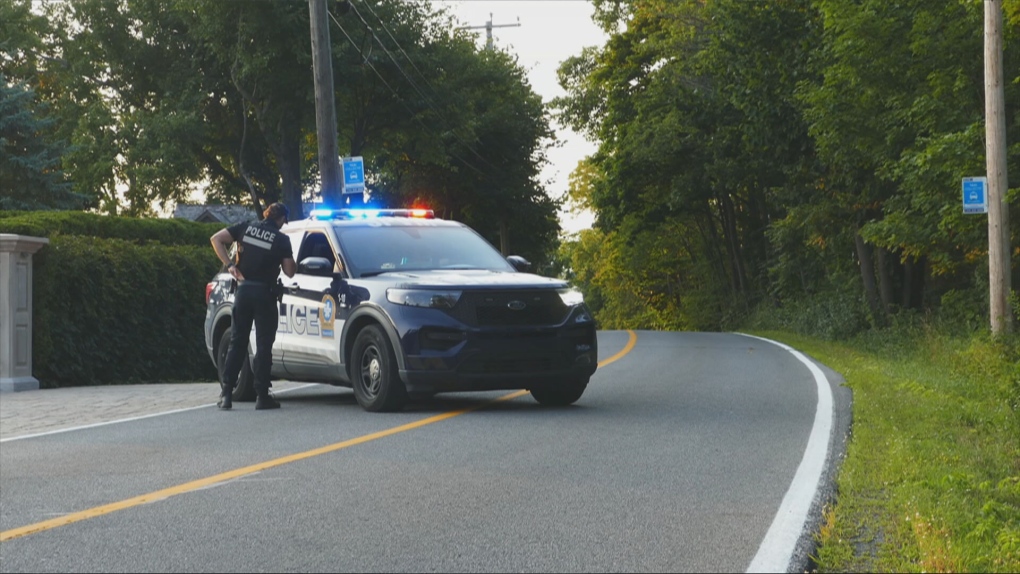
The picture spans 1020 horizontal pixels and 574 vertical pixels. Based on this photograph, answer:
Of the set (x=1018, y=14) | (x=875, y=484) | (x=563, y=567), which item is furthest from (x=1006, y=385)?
(x=563, y=567)

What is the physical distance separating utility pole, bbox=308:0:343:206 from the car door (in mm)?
8460

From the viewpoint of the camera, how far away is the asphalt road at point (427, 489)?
5.66m

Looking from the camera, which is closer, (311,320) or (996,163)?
(311,320)

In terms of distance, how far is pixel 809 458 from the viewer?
853cm

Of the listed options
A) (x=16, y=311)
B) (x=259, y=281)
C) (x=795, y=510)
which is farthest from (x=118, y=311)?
(x=795, y=510)

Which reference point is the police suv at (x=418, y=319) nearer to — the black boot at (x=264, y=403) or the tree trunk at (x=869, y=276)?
the black boot at (x=264, y=403)

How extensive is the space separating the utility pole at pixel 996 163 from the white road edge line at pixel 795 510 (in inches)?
379

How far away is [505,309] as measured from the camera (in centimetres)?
1148

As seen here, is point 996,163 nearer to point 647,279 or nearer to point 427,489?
point 427,489

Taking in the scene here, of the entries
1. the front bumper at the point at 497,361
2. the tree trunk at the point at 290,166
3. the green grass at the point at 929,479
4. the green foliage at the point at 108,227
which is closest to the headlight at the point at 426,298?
the front bumper at the point at 497,361

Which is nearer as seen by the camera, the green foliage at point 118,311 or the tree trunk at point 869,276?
the green foliage at point 118,311

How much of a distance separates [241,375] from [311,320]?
120 cm

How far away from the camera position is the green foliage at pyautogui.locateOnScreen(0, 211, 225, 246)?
17.6 m

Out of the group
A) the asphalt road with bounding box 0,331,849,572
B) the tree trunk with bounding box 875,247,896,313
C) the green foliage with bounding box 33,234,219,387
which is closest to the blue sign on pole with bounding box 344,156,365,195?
the green foliage with bounding box 33,234,219,387
